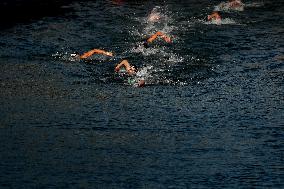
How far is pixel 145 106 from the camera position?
1501 centimetres

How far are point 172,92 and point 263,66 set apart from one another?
10.7ft

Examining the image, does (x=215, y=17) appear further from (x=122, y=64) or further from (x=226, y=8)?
(x=122, y=64)

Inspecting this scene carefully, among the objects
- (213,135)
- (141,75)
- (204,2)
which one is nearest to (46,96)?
(141,75)

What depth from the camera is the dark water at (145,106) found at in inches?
471

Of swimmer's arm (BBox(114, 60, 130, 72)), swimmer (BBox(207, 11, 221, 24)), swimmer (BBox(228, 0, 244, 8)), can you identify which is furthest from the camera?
swimmer (BBox(228, 0, 244, 8))

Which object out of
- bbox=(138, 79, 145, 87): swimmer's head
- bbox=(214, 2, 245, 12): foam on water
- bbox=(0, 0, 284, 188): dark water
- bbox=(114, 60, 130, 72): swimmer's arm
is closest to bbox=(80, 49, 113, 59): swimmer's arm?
bbox=(0, 0, 284, 188): dark water

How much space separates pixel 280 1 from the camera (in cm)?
2622

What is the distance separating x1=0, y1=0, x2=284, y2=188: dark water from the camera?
12.0 metres

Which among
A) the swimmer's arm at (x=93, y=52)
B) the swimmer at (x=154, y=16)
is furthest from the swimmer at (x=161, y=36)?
the swimmer at (x=154, y=16)

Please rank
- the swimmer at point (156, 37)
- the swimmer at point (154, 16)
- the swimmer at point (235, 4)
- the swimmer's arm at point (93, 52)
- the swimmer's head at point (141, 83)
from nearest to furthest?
1. the swimmer's head at point (141, 83)
2. the swimmer's arm at point (93, 52)
3. the swimmer at point (156, 37)
4. the swimmer at point (154, 16)
5. the swimmer at point (235, 4)

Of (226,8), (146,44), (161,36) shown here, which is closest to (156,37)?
(161,36)

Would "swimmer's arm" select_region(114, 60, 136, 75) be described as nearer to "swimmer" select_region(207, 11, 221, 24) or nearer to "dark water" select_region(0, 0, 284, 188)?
"dark water" select_region(0, 0, 284, 188)

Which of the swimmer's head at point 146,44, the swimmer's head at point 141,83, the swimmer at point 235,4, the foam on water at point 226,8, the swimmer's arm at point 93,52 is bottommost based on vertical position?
the foam on water at point 226,8

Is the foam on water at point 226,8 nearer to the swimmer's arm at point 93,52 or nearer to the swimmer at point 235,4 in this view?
the swimmer at point 235,4
